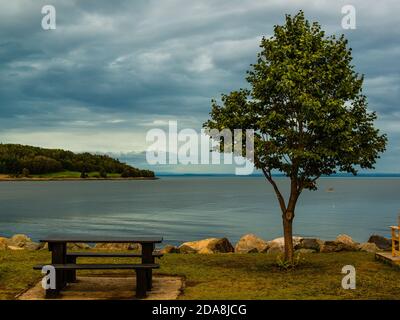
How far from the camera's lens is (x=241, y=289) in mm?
16500

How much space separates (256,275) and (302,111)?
6551mm

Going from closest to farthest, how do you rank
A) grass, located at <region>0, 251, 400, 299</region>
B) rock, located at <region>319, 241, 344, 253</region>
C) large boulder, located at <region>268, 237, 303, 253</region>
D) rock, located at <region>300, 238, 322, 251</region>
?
grass, located at <region>0, 251, 400, 299</region> → rock, located at <region>319, 241, 344, 253</region> → rock, located at <region>300, 238, 322, 251</region> → large boulder, located at <region>268, 237, 303, 253</region>

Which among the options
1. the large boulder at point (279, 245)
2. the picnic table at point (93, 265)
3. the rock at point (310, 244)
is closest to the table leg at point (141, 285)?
the picnic table at point (93, 265)

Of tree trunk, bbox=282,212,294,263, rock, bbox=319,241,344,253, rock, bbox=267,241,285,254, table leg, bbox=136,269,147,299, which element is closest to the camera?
table leg, bbox=136,269,147,299

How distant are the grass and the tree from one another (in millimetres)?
1922

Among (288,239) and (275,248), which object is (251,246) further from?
(288,239)

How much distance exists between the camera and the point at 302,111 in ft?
63.7

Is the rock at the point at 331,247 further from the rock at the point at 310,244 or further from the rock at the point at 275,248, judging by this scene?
the rock at the point at 275,248

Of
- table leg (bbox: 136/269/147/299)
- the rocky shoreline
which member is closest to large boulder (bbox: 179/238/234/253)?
the rocky shoreline

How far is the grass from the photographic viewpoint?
15.8m

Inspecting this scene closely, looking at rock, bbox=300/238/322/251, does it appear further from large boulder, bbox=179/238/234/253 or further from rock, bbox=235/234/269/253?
large boulder, bbox=179/238/234/253

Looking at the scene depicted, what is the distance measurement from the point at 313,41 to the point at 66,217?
82.6 meters

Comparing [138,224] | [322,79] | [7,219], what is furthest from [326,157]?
[7,219]

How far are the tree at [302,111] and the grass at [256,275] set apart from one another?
1.92 metres
